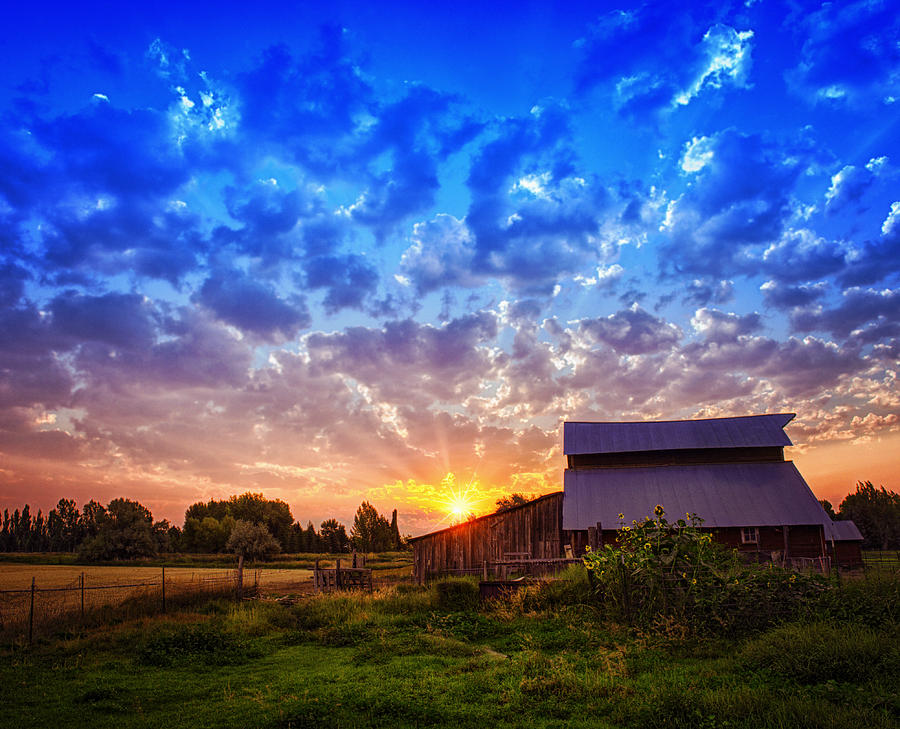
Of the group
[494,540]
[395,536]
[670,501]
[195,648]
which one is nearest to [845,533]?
[670,501]

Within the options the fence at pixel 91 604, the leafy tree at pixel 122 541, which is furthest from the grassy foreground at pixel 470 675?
the leafy tree at pixel 122 541

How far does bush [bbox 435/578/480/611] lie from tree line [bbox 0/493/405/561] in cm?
6567

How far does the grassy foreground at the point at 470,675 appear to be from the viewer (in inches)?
313

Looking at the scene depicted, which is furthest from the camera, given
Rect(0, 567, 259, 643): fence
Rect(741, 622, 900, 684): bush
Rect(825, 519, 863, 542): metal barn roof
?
Rect(825, 519, 863, 542): metal barn roof

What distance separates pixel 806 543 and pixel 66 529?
14189cm

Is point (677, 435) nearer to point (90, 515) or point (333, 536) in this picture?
point (333, 536)

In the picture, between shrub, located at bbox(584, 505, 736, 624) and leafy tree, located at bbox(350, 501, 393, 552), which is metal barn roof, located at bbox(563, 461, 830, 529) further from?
leafy tree, located at bbox(350, 501, 393, 552)

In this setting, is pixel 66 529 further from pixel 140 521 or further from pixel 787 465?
pixel 787 465

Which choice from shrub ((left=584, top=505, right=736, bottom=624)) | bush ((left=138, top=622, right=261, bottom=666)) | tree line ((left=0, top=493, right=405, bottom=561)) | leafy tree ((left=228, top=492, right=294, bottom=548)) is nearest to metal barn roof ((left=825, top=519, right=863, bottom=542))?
shrub ((left=584, top=505, right=736, bottom=624))

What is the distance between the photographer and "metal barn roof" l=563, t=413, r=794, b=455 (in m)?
39.1

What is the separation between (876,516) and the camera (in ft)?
324

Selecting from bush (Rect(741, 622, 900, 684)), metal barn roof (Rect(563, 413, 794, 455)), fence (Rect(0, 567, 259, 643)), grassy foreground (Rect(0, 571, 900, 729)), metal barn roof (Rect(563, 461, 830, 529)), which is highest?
metal barn roof (Rect(563, 413, 794, 455))

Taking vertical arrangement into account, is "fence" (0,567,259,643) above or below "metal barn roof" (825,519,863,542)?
above

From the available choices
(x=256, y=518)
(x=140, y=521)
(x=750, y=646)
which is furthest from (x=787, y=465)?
(x=256, y=518)
